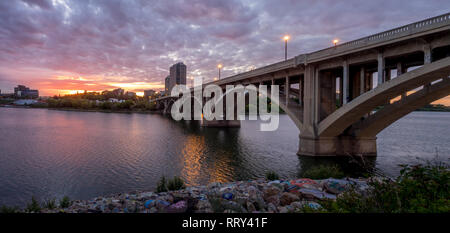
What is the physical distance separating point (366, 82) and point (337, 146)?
5.70m

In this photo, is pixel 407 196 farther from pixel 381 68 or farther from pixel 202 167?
pixel 202 167

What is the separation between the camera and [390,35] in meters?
13.5

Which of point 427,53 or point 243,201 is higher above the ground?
point 427,53

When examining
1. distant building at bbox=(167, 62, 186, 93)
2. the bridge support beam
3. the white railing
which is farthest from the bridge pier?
distant building at bbox=(167, 62, 186, 93)

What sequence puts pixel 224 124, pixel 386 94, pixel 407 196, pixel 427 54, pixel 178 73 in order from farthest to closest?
pixel 178 73, pixel 224 124, pixel 386 94, pixel 427 54, pixel 407 196

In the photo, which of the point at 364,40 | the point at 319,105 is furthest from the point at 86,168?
the point at 364,40

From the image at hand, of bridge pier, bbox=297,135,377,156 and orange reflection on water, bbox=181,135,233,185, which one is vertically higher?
bridge pier, bbox=297,135,377,156

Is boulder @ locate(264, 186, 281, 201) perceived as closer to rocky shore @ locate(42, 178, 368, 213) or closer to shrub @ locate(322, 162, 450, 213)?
rocky shore @ locate(42, 178, 368, 213)

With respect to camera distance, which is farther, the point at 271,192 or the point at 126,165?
the point at 126,165

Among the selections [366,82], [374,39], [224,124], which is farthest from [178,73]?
[374,39]

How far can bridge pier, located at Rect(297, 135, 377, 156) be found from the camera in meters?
19.8
